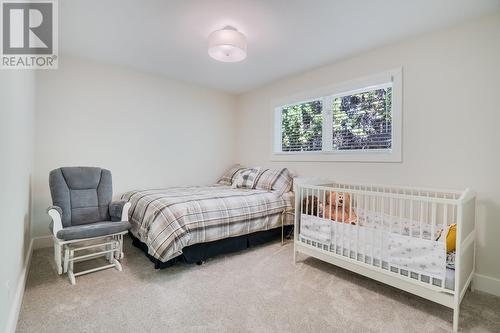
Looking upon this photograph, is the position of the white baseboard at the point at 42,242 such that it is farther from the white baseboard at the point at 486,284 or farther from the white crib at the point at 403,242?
the white baseboard at the point at 486,284

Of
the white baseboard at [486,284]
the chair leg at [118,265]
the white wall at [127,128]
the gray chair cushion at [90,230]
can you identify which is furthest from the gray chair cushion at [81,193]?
the white baseboard at [486,284]

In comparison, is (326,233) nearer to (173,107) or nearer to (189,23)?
(189,23)

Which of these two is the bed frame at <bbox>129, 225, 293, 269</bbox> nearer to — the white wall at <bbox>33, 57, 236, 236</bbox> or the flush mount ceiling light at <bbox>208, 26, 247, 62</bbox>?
the white wall at <bbox>33, 57, 236, 236</bbox>

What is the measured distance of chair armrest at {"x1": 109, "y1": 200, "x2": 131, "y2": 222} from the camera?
251cm

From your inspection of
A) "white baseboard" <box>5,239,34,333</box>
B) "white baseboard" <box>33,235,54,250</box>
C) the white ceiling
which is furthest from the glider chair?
the white ceiling

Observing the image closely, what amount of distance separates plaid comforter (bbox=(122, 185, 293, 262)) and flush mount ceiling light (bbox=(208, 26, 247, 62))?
59.8 inches

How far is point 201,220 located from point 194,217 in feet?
0.27

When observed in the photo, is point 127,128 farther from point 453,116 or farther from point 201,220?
point 453,116

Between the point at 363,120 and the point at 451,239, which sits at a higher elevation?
the point at 363,120

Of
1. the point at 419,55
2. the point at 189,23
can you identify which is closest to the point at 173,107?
the point at 189,23

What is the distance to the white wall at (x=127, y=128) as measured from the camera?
9.59ft

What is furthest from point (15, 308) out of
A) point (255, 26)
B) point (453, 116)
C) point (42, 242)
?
point (453, 116)

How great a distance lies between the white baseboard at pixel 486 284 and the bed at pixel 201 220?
1.86 metres

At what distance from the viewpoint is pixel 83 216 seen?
2.54 m
